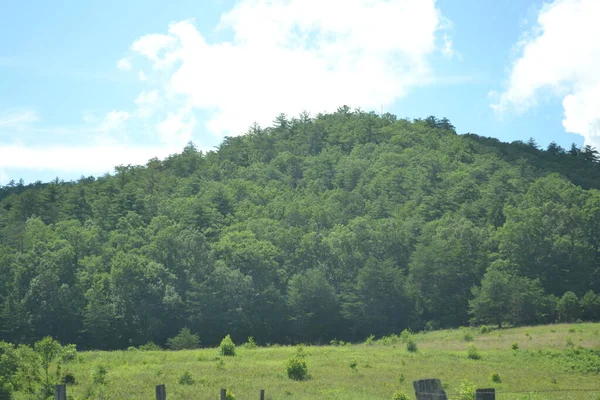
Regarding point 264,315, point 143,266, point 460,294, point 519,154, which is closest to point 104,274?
point 143,266

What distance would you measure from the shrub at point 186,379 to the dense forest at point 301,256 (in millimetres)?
39751

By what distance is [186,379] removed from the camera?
29.8 m

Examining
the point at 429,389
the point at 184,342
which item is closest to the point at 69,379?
the point at 429,389

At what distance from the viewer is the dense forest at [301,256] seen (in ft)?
227

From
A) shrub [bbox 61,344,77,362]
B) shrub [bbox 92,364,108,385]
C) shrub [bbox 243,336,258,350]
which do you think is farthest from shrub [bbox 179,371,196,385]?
shrub [bbox 243,336,258,350]

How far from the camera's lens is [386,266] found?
76562 millimetres

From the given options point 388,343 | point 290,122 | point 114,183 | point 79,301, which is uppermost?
point 290,122

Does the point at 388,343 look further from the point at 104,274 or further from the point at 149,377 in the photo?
the point at 104,274

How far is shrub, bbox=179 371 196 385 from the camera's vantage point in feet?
97.0

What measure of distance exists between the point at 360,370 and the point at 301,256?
49944mm

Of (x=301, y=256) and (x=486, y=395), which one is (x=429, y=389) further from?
(x=301, y=256)

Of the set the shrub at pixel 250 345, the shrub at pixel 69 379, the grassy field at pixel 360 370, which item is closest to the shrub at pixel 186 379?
the grassy field at pixel 360 370

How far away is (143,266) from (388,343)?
3170 cm

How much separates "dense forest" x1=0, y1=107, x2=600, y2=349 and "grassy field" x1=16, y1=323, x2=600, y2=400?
23219 millimetres
